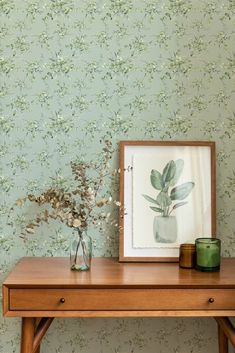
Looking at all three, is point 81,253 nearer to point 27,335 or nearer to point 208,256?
point 27,335

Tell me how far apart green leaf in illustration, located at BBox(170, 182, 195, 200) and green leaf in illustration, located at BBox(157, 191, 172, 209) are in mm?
21

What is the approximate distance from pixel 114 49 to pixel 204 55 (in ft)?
1.27

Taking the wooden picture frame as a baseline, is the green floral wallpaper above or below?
above

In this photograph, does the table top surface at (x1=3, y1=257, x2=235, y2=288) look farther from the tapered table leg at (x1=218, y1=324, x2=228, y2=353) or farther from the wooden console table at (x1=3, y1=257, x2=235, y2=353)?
the tapered table leg at (x1=218, y1=324, x2=228, y2=353)

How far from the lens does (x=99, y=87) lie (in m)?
2.25

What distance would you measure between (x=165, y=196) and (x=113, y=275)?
1.45 feet

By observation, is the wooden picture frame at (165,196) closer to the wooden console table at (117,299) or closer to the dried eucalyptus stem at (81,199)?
the dried eucalyptus stem at (81,199)

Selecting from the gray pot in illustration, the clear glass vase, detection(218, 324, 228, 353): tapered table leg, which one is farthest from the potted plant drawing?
detection(218, 324, 228, 353): tapered table leg

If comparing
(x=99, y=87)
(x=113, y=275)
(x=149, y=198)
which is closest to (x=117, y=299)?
(x=113, y=275)

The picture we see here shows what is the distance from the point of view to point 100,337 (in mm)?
2301

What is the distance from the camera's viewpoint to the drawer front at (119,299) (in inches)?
73.2

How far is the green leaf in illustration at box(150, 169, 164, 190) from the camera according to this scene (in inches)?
88.0

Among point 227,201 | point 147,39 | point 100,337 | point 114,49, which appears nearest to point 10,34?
point 114,49

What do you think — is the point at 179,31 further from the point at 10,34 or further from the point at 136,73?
the point at 10,34
